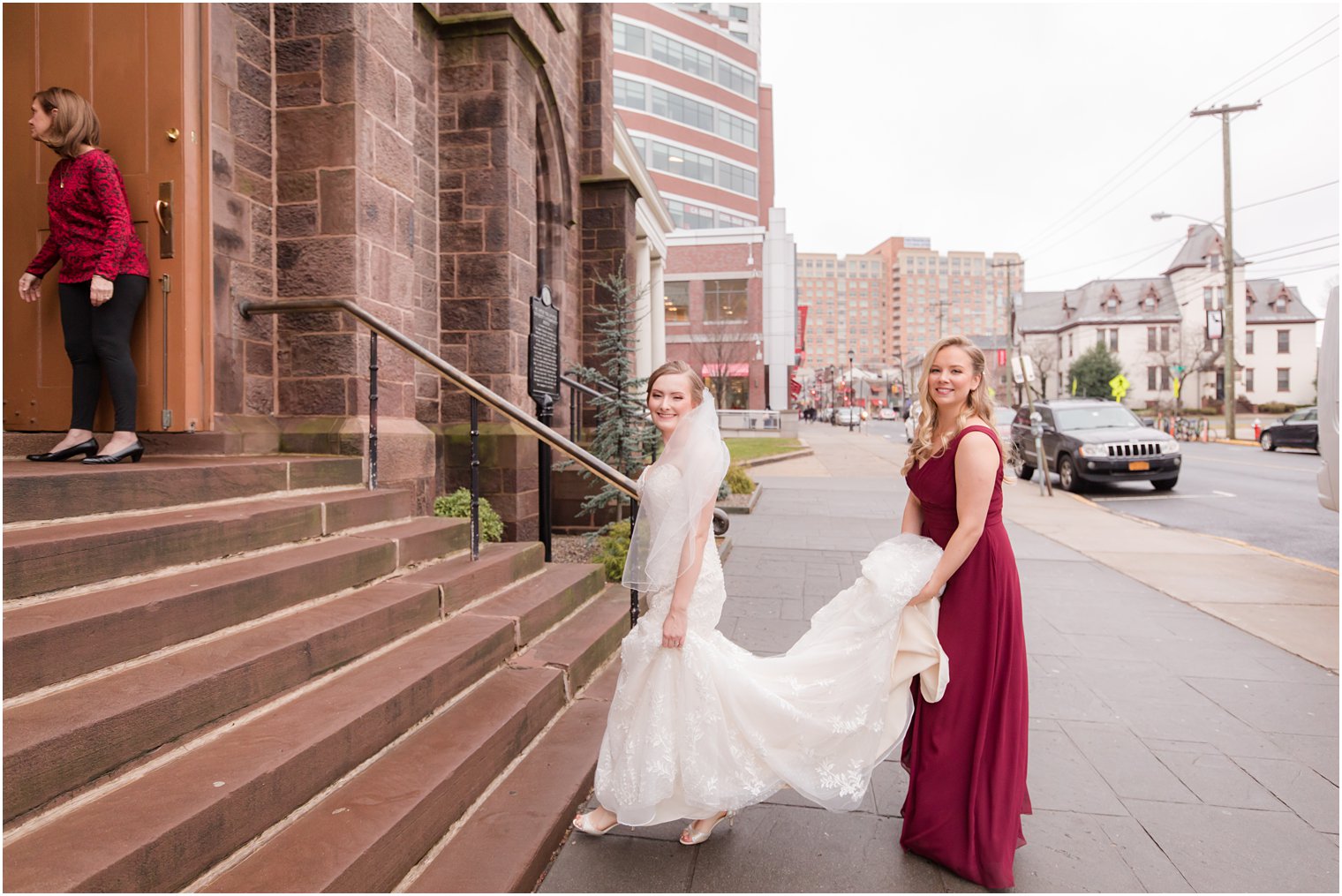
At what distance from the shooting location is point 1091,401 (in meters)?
14.9

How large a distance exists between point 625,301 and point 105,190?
566 cm

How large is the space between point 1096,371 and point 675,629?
73451 millimetres

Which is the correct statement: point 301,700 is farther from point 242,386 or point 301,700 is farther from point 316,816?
point 242,386

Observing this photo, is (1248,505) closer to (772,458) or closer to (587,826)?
(772,458)

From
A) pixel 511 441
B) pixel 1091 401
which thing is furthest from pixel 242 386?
pixel 1091 401

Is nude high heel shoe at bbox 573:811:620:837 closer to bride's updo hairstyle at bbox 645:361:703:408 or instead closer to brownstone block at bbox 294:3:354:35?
bride's updo hairstyle at bbox 645:361:703:408

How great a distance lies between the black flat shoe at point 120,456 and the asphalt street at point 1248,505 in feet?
35.0

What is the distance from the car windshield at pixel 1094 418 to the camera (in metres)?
14.1

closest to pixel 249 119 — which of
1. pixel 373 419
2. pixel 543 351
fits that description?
pixel 373 419

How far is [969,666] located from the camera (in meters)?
2.49

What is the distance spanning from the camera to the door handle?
13.0 feet

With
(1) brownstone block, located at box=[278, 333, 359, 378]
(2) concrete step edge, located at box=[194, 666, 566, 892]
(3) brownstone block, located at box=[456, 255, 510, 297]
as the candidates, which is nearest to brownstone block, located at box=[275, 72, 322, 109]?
(1) brownstone block, located at box=[278, 333, 359, 378]

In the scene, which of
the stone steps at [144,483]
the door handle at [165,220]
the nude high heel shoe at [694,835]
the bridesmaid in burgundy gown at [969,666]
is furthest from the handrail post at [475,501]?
the bridesmaid in burgundy gown at [969,666]

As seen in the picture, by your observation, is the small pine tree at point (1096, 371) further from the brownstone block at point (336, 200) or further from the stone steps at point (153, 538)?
the stone steps at point (153, 538)
